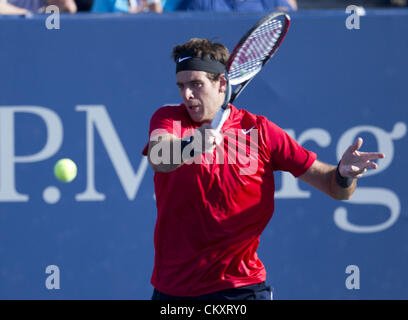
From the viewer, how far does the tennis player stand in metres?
3.01

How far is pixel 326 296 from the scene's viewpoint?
4.00 meters

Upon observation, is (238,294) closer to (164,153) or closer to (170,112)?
(164,153)

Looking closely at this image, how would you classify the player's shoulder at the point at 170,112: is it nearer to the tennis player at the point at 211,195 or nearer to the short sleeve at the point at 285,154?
the tennis player at the point at 211,195

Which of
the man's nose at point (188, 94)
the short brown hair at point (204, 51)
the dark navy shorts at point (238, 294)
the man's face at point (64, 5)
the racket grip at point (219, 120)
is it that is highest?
the man's face at point (64, 5)

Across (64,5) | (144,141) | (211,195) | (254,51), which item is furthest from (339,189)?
(64,5)

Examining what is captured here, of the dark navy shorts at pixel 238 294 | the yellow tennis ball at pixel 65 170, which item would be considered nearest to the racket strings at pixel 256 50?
the dark navy shorts at pixel 238 294

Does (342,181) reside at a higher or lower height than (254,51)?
lower

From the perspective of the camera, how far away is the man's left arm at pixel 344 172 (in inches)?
119

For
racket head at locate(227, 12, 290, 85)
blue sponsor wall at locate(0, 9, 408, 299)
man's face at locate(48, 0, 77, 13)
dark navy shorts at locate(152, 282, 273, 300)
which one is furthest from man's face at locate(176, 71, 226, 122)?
man's face at locate(48, 0, 77, 13)

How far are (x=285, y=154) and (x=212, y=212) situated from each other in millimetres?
448

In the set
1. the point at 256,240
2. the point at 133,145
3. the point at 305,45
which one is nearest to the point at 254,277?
the point at 256,240

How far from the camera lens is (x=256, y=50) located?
327cm
